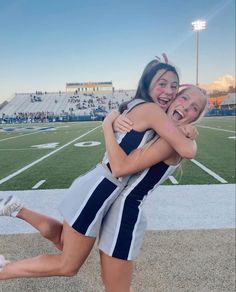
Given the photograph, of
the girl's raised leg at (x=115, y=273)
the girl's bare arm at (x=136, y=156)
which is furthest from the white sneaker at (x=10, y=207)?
the girl's bare arm at (x=136, y=156)

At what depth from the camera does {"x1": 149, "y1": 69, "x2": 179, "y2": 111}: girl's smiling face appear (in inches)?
59.7

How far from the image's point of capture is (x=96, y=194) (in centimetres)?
153

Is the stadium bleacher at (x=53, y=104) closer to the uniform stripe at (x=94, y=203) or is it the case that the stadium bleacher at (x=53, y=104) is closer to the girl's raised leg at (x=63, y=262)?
the girl's raised leg at (x=63, y=262)

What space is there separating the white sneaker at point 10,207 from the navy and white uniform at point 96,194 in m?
0.34

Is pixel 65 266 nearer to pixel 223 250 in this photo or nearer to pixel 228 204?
pixel 223 250

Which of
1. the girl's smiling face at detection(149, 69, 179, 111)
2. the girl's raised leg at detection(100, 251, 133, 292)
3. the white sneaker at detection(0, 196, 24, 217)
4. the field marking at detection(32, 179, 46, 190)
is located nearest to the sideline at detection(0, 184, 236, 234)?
the field marking at detection(32, 179, 46, 190)

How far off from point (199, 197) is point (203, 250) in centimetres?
163

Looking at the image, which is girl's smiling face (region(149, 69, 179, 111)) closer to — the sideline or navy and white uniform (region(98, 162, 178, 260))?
navy and white uniform (region(98, 162, 178, 260))

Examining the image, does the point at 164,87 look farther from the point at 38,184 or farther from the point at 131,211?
the point at 38,184

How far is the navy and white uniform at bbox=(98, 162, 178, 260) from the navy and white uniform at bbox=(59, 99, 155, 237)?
0.04m

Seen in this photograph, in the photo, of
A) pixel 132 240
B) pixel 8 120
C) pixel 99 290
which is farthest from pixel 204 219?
pixel 8 120

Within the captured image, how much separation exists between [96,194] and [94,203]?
0.14 ft

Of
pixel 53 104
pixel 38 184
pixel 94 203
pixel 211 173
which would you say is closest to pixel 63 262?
pixel 94 203

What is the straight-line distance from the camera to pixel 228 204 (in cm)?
409
